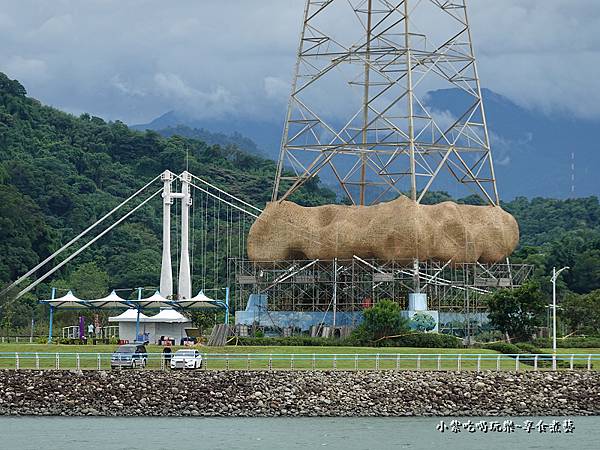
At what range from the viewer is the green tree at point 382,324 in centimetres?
7969

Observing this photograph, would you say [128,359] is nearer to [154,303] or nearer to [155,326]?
[154,303]

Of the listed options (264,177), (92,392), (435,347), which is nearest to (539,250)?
(264,177)

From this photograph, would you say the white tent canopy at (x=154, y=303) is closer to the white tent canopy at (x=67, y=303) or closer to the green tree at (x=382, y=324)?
the white tent canopy at (x=67, y=303)

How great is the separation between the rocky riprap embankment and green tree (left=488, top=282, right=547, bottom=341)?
1849cm

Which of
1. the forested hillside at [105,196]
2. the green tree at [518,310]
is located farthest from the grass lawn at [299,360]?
the forested hillside at [105,196]

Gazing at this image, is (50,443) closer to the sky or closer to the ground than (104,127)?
closer to the ground

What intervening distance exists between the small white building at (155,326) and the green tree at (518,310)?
18442 millimetres

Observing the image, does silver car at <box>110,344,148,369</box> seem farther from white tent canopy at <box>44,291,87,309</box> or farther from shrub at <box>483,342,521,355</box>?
shrub at <box>483,342,521,355</box>

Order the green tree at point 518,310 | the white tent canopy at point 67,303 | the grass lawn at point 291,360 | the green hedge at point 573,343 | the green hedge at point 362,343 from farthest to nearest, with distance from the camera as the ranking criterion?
the green tree at point 518,310
the green hedge at point 573,343
the white tent canopy at point 67,303
the green hedge at point 362,343
the grass lawn at point 291,360

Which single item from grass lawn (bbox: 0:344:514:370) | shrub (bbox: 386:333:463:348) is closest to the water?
grass lawn (bbox: 0:344:514:370)

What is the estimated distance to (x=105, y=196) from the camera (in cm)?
15262

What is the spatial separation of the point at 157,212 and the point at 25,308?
44.7 metres

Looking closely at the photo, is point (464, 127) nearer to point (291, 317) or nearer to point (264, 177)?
point (291, 317)

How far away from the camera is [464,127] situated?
298 ft
